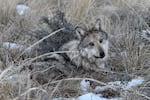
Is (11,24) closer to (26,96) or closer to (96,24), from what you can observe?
(96,24)

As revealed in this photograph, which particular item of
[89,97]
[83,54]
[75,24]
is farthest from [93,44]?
[75,24]

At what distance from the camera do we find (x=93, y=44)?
16.9 ft

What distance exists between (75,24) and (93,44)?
149cm

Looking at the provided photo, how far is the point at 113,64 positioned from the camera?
5.34 m

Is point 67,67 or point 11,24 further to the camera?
point 11,24

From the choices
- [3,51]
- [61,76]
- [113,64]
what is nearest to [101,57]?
[113,64]

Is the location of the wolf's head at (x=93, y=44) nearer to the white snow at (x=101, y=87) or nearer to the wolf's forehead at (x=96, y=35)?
the wolf's forehead at (x=96, y=35)

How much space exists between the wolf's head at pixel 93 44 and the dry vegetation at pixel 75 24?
202 millimetres

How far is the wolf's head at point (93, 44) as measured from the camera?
5141 millimetres

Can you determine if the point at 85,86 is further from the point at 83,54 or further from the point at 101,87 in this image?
the point at 83,54

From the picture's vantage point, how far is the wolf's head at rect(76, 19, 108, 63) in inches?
202

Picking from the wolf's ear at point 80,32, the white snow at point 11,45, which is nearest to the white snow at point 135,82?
the wolf's ear at point 80,32

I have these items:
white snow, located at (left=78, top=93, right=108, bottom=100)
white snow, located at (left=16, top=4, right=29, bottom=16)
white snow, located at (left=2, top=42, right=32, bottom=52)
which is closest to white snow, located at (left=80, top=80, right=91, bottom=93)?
white snow, located at (left=78, top=93, right=108, bottom=100)

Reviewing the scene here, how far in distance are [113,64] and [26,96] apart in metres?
1.76
